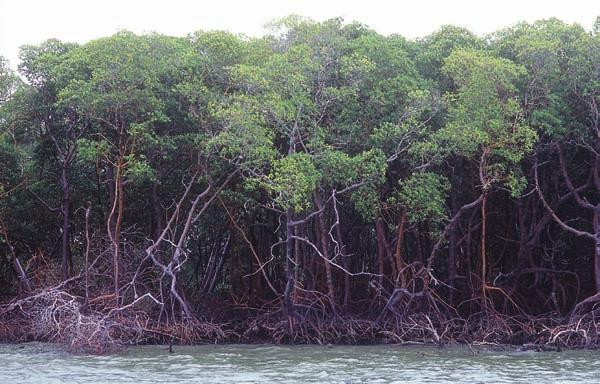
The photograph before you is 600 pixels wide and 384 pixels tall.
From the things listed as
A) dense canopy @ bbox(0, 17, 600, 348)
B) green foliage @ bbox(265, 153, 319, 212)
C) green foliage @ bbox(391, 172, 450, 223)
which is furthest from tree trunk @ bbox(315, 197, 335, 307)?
green foliage @ bbox(391, 172, 450, 223)

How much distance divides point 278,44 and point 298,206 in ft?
17.2

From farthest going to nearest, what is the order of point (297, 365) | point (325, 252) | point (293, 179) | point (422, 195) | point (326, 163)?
point (325, 252), point (422, 195), point (326, 163), point (293, 179), point (297, 365)

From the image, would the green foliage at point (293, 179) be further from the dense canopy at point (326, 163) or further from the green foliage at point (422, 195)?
the green foliage at point (422, 195)

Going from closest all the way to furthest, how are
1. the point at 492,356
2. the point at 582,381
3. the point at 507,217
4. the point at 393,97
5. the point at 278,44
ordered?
the point at 582,381, the point at 492,356, the point at 393,97, the point at 278,44, the point at 507,217

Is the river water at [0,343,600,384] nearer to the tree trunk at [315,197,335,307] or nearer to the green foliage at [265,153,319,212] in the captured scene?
the tree trunk at [315,197,335,307]

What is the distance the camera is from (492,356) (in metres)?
17.0

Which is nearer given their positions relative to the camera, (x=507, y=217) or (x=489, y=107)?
(x=489, y=107)

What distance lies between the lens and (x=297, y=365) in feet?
51.5

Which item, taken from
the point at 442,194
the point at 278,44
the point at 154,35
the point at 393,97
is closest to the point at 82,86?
the point at 154,35

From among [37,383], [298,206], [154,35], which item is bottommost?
[37,383]

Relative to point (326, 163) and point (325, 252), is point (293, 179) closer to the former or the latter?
point (326, 163)

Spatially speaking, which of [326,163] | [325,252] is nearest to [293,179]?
[326,163]

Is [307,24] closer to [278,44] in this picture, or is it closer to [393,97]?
[278,44]

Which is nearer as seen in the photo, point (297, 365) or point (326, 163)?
point (297, 365)
